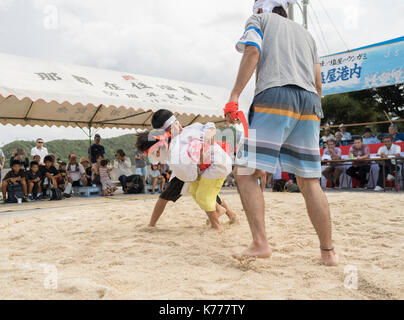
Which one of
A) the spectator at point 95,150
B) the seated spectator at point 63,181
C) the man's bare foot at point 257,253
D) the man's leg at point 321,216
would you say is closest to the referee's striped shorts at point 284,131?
the man's leg at point 321,216

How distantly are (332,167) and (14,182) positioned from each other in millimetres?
7819

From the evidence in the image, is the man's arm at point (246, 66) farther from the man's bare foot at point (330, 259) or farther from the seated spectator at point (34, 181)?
the seated spectator at point (34, 181)

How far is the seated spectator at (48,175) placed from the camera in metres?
7.62

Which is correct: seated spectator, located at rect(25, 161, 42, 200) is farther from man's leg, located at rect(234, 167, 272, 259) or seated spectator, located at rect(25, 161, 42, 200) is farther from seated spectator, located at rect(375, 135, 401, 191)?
seated spectator, located at rect(375, 135, 401, 191)

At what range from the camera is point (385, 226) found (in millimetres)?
2871

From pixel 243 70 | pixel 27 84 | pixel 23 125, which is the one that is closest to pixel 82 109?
pixel 23 125

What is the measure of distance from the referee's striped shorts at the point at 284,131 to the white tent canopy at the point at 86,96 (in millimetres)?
5194

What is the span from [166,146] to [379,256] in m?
1.75

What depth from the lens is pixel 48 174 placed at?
300 inches

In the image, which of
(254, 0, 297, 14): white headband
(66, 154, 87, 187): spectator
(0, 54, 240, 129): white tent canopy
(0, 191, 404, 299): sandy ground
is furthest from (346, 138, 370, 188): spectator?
(66, 154, 87, 187): spectator

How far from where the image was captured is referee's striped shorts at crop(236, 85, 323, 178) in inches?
72.5

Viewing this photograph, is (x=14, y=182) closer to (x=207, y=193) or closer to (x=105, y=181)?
(x=105, y=181)
